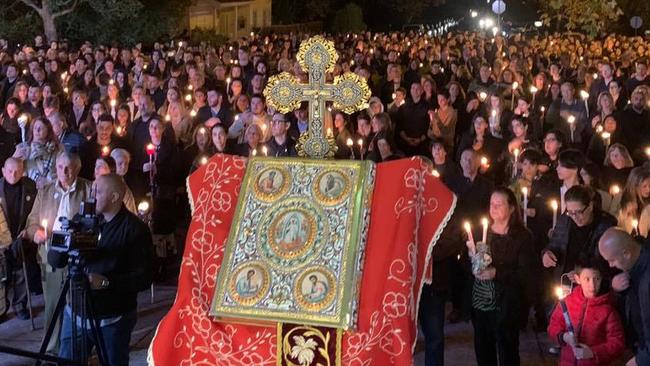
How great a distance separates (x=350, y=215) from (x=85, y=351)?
191 cm

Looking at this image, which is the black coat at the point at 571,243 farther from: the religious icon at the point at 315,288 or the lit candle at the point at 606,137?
the lit candle at the point at 606,137

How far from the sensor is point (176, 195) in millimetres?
10836

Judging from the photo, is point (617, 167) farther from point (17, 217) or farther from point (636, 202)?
point (17, 217)

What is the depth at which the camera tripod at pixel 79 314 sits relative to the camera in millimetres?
5621

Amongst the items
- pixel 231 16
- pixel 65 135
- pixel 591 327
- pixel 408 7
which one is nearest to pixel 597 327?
pixel 591 327

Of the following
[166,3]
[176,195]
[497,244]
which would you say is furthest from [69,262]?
[166,3]

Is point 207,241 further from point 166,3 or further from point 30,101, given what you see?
point 166,3

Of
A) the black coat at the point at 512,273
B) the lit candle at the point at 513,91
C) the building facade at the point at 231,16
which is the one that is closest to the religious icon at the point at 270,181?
the black coat at the point at 512,273

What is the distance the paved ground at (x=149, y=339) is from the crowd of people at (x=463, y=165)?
192 mm

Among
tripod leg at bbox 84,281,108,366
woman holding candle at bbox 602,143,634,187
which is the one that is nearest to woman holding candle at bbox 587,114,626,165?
woman holding candle at bbox 602,143,634,187

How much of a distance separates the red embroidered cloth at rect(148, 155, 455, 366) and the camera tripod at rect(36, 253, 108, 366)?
0.67m

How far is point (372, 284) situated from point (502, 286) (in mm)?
1627

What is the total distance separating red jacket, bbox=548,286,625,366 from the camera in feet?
20.1

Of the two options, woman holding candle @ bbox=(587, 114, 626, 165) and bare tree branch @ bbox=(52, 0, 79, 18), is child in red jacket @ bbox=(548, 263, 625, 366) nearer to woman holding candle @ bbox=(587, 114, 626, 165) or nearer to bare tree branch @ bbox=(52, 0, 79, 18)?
woman holding candle @ bbox=(587, 114, 626, 165)
